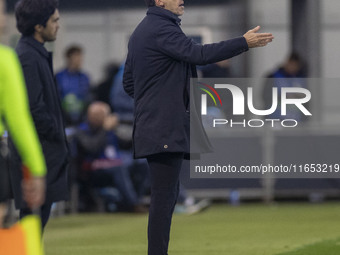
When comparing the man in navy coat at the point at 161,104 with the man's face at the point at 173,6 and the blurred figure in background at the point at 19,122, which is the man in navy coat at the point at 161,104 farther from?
the blurred figure in background at the point at 19,122

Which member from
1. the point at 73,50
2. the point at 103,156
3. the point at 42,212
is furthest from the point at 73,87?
the point at 42,212

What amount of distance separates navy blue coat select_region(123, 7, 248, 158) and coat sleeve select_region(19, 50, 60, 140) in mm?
521

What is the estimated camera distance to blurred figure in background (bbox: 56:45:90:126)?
12844 millimetres

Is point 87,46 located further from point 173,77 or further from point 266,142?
point 173,77

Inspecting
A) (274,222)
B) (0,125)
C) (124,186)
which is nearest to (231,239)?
(274,222)

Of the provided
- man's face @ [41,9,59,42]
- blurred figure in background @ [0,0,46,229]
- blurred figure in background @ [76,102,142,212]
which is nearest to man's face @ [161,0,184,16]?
man's face @ [41,9,59,42]

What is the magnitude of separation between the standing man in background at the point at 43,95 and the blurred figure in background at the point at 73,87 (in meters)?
6.46

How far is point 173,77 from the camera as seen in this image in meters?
6.04

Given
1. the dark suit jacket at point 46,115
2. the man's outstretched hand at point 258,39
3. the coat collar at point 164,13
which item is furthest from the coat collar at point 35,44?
the man's outstretched hand at point 258,39

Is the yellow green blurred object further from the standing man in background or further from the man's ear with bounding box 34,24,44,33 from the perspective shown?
the man's ear with bounding box 34,24,44,33

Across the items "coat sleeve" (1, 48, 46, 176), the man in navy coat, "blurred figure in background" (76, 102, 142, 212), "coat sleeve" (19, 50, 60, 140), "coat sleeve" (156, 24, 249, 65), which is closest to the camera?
"coat sleeve" (1, 48, 46, 176)

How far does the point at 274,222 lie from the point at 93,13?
482 centimetres

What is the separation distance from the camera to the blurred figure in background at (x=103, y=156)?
1253cm

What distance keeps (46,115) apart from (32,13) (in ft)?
2.09
